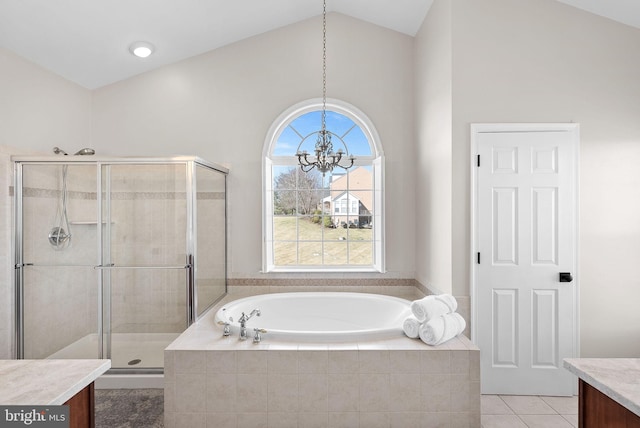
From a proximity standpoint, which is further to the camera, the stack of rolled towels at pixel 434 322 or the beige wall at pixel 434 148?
the beige wall at pixel 434 148

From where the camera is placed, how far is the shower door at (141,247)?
2717 millimetres

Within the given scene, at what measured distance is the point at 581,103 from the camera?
2.59 m

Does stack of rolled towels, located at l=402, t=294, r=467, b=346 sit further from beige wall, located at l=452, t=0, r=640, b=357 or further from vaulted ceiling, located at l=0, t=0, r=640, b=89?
vaulted ceiling, located at l=0, t=0, r=640, b=89

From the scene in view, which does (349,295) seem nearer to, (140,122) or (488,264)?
(488,264)

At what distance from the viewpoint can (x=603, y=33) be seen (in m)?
2.59

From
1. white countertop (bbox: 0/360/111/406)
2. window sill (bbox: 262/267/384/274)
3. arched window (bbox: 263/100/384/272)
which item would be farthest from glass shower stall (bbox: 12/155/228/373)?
white countertop (bbox: 0/360/111/406)

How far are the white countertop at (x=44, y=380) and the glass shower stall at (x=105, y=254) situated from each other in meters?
1.52

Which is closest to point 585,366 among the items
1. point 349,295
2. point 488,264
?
point 488,264

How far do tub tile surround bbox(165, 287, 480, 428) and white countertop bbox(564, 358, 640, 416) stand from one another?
932 millimetres

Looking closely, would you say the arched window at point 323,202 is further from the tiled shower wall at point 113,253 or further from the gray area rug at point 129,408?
the gray area rug at point 129,408

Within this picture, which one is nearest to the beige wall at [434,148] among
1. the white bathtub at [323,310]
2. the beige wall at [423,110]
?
the beige wall at [423,110]

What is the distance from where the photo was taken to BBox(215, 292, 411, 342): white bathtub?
303 centimetres

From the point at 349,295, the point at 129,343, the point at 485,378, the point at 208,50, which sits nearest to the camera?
the point at 485,378

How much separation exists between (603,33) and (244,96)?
2869 millimetres
